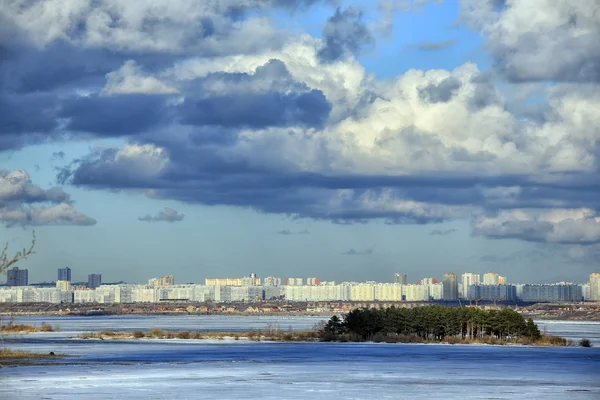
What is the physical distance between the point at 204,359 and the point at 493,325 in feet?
166

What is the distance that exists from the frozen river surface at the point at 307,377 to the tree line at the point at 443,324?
98.4ft

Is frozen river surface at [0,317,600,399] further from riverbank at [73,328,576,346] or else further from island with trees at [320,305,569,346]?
island with trees at [320,305,569,346]

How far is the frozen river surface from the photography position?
4956cm

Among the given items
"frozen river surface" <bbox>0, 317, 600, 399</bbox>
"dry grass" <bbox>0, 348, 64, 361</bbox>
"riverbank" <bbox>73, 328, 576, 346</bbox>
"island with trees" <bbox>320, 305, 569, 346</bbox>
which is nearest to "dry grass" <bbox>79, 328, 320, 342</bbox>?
"riverbank" <bbox>73, 328, 576, 346</bbox>

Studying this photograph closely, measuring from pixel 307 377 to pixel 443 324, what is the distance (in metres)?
66.1

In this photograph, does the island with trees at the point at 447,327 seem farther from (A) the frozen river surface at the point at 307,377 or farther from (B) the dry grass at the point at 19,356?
(B) the dry grass at the point at 19,356

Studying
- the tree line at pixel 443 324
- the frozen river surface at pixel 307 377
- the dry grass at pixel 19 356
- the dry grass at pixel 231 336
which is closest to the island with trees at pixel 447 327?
the tree line at pixel 443 324

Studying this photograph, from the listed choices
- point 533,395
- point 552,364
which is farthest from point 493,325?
point 533,395

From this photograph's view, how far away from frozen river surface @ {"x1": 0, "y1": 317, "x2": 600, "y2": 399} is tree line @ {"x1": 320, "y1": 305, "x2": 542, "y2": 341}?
29985mm

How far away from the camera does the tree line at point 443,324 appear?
124750mm

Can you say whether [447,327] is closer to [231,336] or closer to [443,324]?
[443,324]

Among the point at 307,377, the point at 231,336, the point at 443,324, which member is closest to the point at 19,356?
the point at 307,377

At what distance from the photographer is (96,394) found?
4788cm

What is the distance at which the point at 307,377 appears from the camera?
62.0 metres
